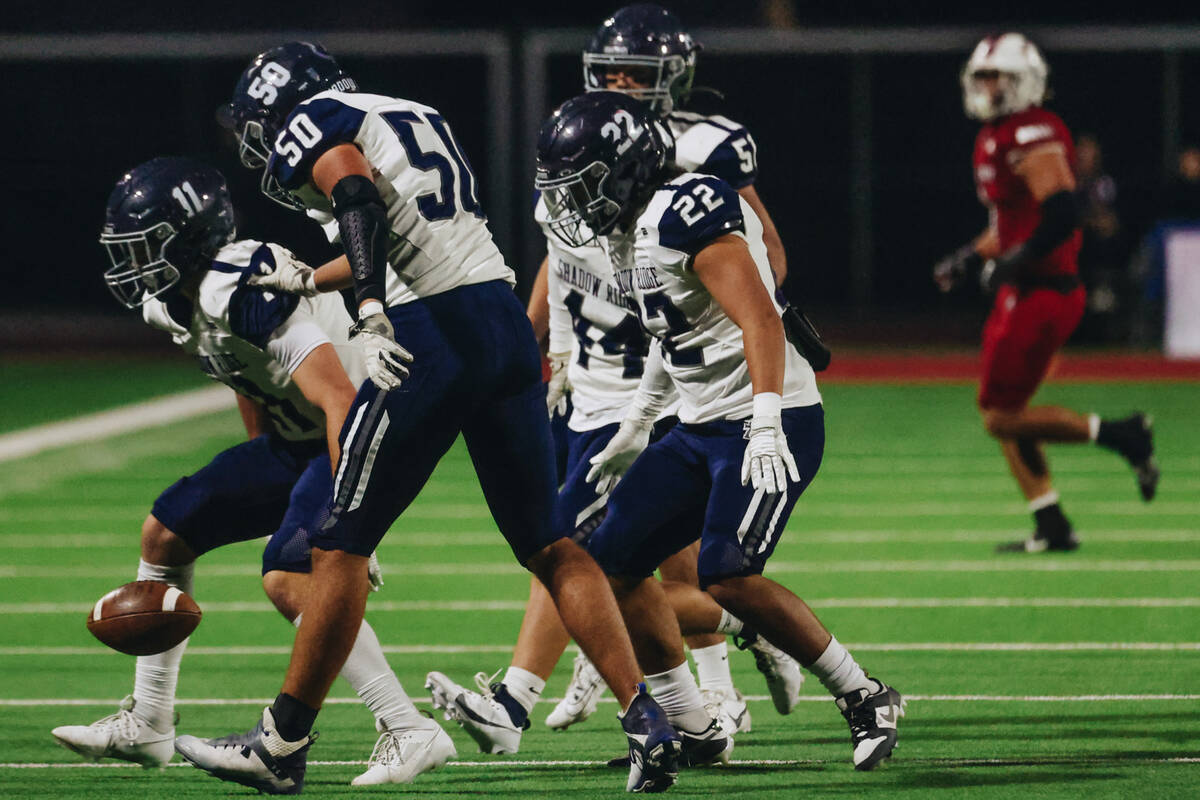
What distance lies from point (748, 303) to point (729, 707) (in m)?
1.17

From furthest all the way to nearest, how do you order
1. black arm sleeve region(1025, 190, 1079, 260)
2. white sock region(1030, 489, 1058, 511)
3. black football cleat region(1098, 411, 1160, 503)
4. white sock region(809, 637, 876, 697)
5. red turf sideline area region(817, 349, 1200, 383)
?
red turf sideline area region(817, 349, 1200, 383) < black football cleat region(1098, 411, 1160, 503) < white sock region(1030, 489, 1058, 511) < black arm sleeve region(1025, 190, 1079, 260) < white sock region(809, 637, 876, 697)

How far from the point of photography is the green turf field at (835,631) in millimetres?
4266

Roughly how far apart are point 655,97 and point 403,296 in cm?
143

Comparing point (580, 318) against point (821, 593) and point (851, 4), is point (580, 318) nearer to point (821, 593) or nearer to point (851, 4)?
point (821, 593)

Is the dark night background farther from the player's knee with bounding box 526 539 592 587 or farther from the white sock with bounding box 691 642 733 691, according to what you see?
the player's knee with bounding box 526 539 592 587

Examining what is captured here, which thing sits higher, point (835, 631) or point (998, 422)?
point (998, 422)

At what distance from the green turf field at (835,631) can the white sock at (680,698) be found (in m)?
0.12

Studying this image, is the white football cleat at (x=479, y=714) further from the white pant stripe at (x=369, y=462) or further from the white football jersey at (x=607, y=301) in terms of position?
the white football jersey at (x=607, y=301)

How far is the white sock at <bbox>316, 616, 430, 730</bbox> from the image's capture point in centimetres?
423

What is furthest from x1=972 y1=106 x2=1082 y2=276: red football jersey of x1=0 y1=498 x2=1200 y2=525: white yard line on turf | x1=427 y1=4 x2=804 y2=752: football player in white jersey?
x1=427 y1=4 x2=804 y2=752: football player in white jersey

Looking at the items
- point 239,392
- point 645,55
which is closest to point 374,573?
point 239,392

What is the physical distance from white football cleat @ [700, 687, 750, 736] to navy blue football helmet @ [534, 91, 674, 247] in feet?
3.93

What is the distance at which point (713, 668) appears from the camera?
471cm

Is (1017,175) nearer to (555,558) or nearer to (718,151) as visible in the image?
(718,151)
